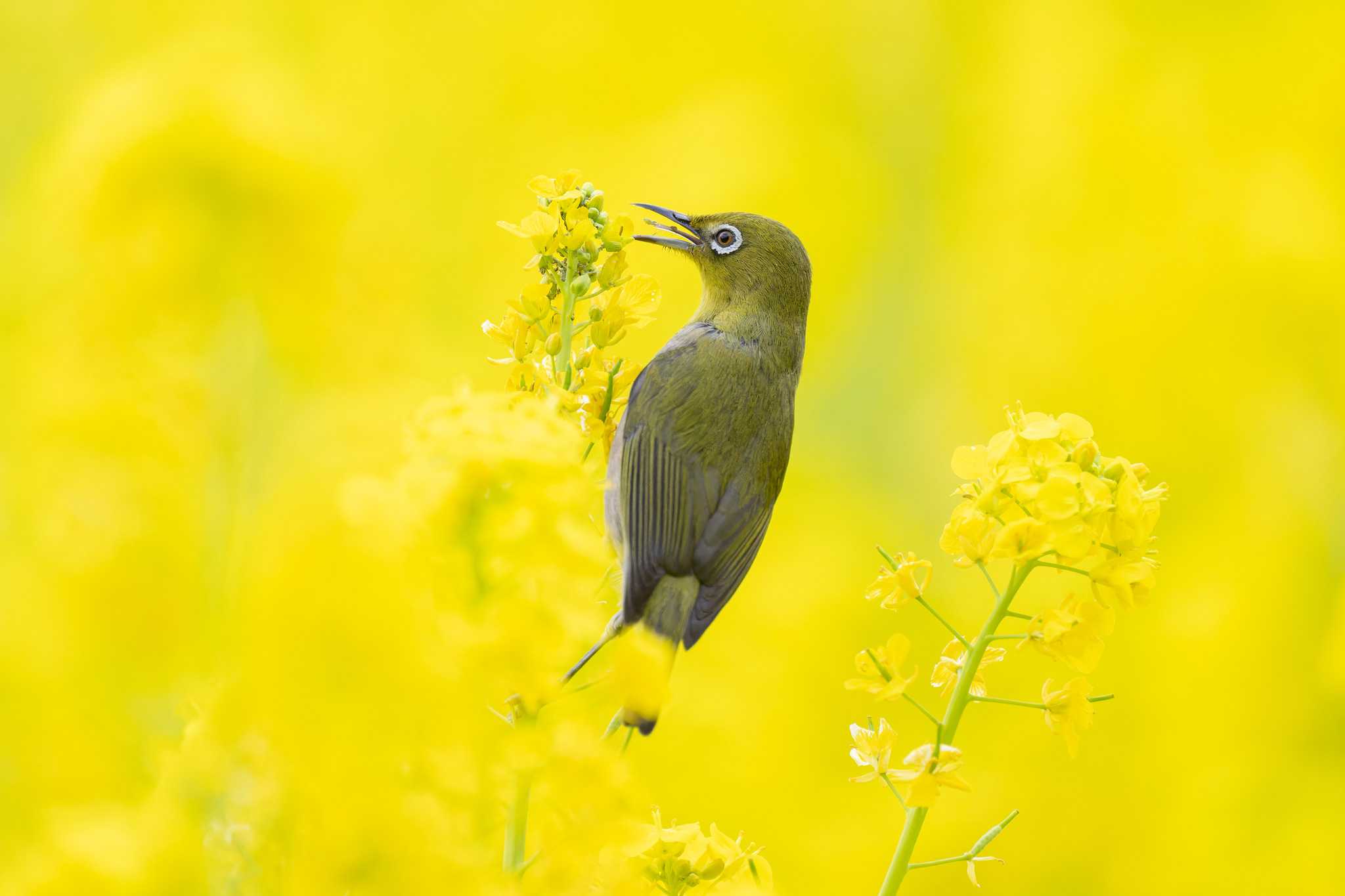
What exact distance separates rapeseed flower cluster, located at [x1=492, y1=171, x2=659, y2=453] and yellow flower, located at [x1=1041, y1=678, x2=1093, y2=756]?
753mm

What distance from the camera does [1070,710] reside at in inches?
64.6

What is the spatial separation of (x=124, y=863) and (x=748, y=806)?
10.8 ft

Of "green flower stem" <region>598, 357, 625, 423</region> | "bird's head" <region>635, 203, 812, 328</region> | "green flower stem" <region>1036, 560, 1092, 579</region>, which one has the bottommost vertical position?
"green flower stem" <region>1036, 560, 1092, 579</region>

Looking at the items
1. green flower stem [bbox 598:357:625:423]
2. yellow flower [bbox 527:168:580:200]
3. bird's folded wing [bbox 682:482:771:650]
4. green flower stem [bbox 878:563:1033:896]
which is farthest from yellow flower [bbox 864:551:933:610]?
yellow flower [bbox 527:168:580:200]

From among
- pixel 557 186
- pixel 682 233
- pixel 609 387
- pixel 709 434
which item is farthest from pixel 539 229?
pixel 682 233

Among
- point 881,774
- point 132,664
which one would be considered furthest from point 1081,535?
point 132,664

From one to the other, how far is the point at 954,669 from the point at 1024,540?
8.0 inches

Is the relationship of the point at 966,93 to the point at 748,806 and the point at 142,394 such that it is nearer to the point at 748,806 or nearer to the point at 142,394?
the point at 748,806

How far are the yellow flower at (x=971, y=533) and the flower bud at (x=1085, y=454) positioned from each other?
131 millimetres

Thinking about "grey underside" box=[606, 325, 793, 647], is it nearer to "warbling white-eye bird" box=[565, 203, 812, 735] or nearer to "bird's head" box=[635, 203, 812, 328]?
"warbling white-eye bird" box=[565, 203, 812, 735]

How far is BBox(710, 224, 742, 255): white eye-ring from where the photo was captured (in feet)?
10.1

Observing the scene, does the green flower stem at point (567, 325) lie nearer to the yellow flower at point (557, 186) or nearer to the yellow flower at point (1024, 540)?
the yellow flower at point (557, 186)

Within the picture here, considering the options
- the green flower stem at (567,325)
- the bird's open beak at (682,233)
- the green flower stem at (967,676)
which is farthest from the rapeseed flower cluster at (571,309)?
the bird's open beak at (682,233)

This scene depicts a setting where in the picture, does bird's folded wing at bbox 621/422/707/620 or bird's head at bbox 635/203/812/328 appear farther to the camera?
bird's head at bbox 635/203/812/328
